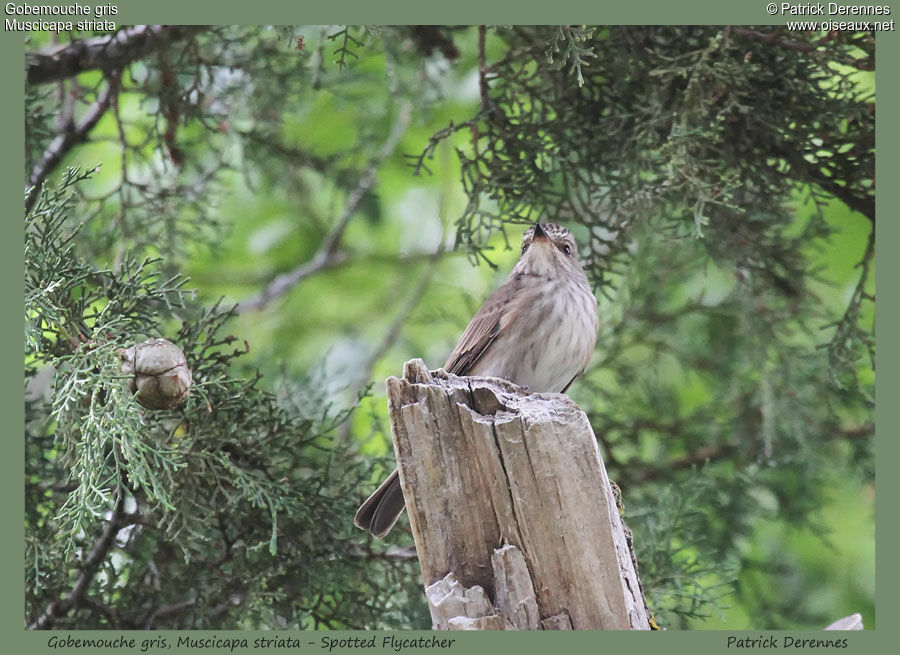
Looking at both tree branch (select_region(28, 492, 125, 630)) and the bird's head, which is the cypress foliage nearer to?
tree branch (select_region(28, 492, 125, 630))

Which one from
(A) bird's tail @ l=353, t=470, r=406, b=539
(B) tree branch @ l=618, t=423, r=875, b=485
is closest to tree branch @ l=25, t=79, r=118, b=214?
(A) bird's tail @ l=353, t=470, r=406, b=539

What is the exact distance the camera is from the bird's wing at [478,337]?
3902mm

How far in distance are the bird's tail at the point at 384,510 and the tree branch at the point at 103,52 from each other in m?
2.03

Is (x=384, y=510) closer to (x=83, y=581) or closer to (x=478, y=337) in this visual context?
(x=478, y=337)

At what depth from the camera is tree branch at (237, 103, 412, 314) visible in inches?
212

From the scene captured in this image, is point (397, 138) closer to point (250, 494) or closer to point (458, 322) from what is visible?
point (458, 322)

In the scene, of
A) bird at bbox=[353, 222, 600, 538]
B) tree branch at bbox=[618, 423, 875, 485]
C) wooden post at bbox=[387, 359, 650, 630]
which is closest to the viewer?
wooden post at bbox=[387, 359, 650, 630]

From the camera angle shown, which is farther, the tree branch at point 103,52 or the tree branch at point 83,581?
the tree branch at point 103,52

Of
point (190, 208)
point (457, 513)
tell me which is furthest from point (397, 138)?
point (457, 513)

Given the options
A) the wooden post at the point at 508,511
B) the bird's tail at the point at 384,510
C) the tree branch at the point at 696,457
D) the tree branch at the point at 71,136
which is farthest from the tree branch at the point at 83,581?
the tree branch at the point at 696,457

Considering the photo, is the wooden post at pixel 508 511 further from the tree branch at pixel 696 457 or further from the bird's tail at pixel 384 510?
the tree branch at pixel 696 457

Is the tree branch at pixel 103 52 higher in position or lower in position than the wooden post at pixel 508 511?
higher

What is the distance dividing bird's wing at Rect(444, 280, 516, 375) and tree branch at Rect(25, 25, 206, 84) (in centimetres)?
164

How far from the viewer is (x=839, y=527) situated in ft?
20.5
